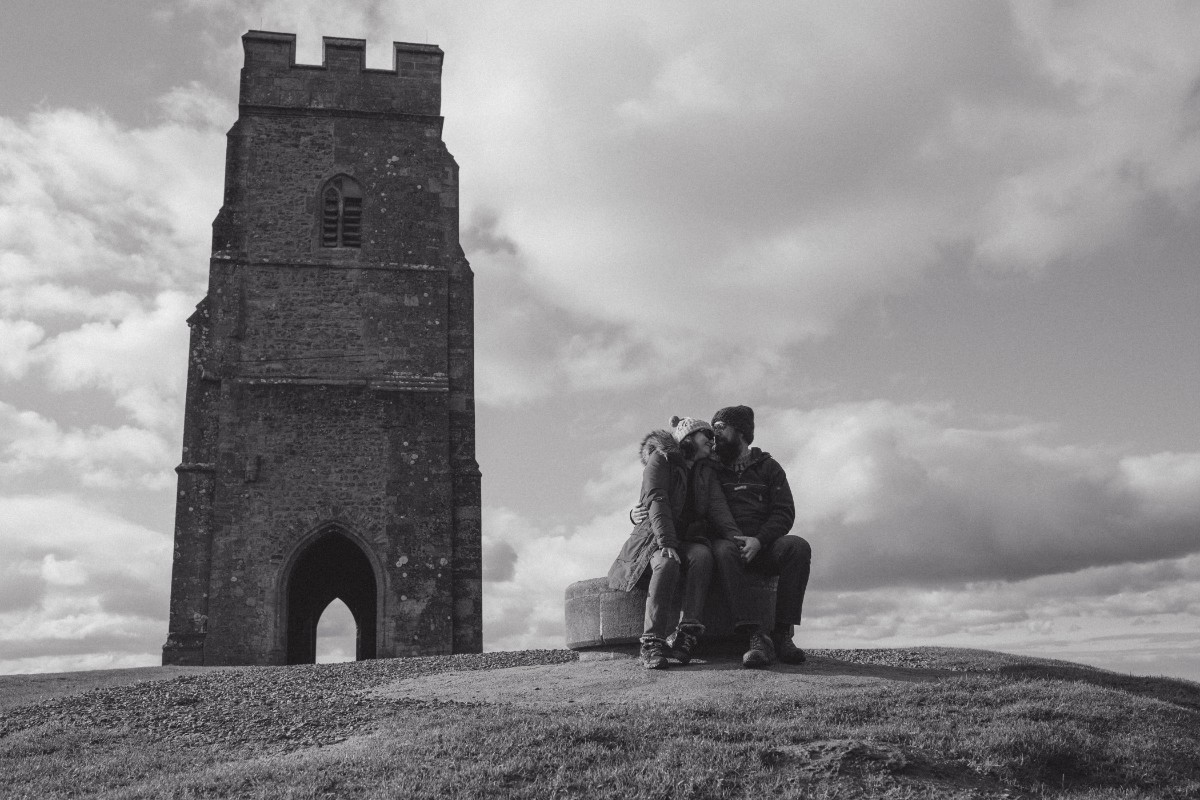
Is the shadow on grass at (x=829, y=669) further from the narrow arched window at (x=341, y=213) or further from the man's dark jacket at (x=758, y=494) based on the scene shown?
the narrow arched window at (x=341, y=213)

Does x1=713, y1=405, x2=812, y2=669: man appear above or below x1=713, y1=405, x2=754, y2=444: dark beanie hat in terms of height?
below

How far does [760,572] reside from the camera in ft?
31.9

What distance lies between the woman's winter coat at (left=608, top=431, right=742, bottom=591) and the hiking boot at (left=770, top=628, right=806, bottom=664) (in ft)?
3.00

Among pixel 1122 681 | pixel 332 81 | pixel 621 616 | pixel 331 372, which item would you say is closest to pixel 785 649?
pixel 621 616

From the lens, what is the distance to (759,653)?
938 cm

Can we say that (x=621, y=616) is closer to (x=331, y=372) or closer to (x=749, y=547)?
(x=749, y=547)

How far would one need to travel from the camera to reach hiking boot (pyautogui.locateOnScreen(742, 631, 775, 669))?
9375mm

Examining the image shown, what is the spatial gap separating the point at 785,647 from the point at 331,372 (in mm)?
15484

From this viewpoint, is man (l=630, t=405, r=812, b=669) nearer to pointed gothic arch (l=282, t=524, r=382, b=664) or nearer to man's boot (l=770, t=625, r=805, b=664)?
man's boot (l=770, t=625, r=805, b=664)

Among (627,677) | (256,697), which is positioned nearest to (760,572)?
(627,677)

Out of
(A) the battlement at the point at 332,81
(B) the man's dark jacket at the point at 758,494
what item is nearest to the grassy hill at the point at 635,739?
(B) the man's dark jacket at the point at 758,494

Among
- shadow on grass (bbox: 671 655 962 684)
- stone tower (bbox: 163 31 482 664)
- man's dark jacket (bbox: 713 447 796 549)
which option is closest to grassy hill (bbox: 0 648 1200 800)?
shadow on grass (bbox: 671 655 962 684)

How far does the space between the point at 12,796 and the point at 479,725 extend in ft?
9.95

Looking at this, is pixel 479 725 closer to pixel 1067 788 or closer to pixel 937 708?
pixel 937 708
